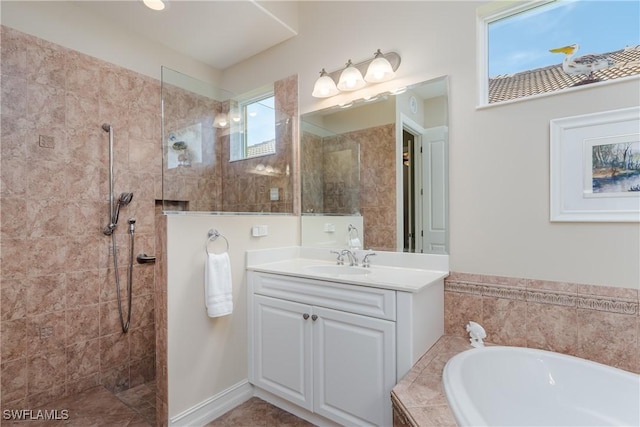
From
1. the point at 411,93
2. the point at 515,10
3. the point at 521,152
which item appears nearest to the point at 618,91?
the point at 521,152

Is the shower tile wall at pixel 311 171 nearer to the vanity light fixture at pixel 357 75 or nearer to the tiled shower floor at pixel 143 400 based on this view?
the vanity light fixture at pixel 357 75

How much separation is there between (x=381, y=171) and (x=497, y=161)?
2.34 ft

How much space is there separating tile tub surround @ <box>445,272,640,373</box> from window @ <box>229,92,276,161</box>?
1.84 meters

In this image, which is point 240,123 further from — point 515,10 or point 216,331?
point 515,10

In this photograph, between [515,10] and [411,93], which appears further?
[411,93]

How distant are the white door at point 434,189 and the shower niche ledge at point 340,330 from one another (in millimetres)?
110

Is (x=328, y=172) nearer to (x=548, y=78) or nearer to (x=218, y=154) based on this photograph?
(x=218, y=154)

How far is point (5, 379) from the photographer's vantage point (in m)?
1.84

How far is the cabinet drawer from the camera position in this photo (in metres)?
1.52

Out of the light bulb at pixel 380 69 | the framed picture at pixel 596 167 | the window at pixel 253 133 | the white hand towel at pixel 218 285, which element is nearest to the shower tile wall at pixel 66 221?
the window at pixel 253 133

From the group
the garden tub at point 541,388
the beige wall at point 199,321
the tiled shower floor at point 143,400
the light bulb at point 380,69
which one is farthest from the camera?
the light bulb at point 380,69

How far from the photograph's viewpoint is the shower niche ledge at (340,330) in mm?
1497

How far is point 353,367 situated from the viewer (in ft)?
5.27

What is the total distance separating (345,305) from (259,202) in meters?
1.27
